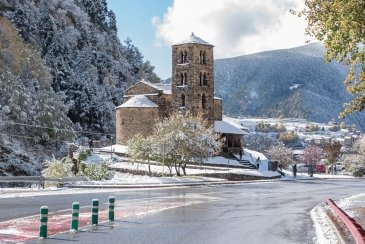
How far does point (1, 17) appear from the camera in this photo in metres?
83.0

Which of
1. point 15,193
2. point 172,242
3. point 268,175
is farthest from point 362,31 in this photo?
point 268,175

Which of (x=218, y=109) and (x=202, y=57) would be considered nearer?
(x=202, y=57)

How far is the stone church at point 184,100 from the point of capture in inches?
2734

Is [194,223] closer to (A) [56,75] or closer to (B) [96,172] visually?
(B) [96,172]

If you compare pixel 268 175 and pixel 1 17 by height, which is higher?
pixel 1 17

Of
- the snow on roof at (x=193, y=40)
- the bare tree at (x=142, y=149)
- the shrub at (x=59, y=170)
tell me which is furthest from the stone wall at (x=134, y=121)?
the shrub at (x=59, y=170)

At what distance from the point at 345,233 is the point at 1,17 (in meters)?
80.1

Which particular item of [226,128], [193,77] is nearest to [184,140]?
[193,77]

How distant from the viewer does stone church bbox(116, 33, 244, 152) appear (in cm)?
→ 6944

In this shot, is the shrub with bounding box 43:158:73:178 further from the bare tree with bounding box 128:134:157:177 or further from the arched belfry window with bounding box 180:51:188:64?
the arched belfry window with bounding box 180:51:188:64

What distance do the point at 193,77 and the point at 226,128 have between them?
8.26 m

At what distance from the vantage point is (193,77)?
6931 cm

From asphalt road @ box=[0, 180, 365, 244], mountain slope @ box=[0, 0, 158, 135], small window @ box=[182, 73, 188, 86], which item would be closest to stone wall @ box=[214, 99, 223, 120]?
small window @ box=[182, 73, 188, 86]

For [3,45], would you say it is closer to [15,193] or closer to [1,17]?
[1,17]
